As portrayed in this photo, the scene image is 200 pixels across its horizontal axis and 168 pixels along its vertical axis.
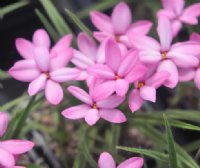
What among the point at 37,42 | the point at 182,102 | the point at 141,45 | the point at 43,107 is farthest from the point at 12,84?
the point at 141,45

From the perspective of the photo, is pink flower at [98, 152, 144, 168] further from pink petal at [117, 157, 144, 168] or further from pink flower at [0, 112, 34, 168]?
pink flower at [0, 112, 34, 168]

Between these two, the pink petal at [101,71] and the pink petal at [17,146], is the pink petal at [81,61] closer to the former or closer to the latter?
the pink petal at [101,71]

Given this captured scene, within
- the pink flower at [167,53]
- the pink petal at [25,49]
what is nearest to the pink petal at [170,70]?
the pink flower at [167,53]

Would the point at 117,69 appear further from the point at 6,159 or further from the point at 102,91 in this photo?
the point at 6,159

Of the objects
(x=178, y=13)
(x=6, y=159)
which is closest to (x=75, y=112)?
(x=6, y=159)

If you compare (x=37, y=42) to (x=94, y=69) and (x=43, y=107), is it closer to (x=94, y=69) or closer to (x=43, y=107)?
(x=94, y=69)

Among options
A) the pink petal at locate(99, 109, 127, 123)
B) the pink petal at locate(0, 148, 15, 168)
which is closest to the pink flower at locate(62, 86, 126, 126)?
the pink petal at locate(99, 109, 127, 123)
